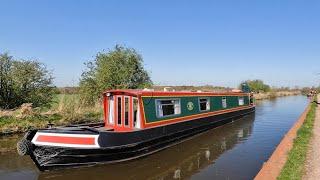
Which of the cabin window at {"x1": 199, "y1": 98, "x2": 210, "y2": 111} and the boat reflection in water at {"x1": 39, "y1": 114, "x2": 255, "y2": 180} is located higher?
the cabin window at {"x1": 199, "y1": 98, "x2": 210, "y2": 111}

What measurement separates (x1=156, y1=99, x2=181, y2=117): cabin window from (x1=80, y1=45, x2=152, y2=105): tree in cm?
948

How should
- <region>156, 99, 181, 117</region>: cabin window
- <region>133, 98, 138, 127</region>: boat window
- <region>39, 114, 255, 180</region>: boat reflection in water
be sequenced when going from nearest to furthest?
<region>39, 114, 255, 180</region>: boat reflection in water, <region>133, 98, 138, 127</region>: boat window, <region>156, 99, 181, 117</region>: cabin window

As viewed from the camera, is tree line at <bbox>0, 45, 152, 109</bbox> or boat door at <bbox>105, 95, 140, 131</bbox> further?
tree line at <bbox>0, 45, 152, 109</bbox>

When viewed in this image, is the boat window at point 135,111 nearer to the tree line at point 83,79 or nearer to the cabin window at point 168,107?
the cabin window at point 168,107

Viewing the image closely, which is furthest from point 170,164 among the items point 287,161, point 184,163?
point 287,161

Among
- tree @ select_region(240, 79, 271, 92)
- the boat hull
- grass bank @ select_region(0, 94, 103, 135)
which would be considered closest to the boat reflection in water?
the boat hull

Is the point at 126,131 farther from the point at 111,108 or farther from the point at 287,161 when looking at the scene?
the point at 287,161

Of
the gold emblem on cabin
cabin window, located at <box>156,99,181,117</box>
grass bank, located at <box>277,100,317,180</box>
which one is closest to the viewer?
grass bank, located at <box>277,100,317,180</box>

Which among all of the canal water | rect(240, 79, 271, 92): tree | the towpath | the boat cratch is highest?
rect(240, 79, 271, 92): tree

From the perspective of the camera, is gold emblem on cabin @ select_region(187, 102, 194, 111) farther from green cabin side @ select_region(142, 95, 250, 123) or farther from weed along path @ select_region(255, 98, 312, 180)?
weed along path @ select_region(255, 98, 312, 180)

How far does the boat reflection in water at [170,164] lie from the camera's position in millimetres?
9283

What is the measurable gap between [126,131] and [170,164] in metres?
1.65

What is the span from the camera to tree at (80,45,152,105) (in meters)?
22.8

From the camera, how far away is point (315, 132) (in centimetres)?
1327
